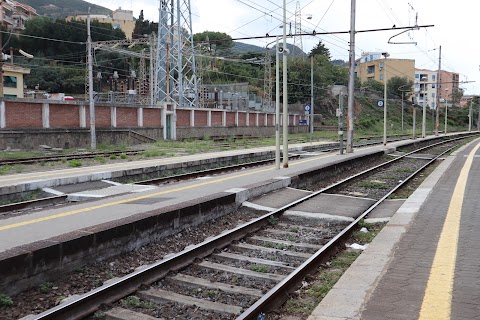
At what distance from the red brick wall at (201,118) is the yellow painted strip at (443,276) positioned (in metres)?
41.8

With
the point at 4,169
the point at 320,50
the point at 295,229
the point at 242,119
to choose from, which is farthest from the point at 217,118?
the point at 320,50

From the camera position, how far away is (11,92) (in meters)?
58.5

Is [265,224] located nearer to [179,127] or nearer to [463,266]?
[463,266]

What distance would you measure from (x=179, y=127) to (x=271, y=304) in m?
43.0

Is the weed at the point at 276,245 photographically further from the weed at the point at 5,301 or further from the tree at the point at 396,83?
the tree at the point at 396,83

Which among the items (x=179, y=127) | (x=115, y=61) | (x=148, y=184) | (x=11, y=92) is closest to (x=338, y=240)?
(x=148, y=184)

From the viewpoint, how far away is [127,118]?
134 ft

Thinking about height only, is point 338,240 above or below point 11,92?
below

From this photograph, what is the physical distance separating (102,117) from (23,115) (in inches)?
287

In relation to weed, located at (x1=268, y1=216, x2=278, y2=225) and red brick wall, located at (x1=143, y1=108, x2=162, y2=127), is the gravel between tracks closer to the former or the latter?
weed, located at (x1=268, y1=216, x2=278, y2=225)

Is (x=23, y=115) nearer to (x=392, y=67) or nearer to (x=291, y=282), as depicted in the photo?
(x=291, y=282)

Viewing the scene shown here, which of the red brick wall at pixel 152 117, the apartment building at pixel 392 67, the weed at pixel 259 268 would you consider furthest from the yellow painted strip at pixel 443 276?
the apartment building at pixel 392 67

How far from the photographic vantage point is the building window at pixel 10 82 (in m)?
58.1

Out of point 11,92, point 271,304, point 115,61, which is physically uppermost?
point 115,61
